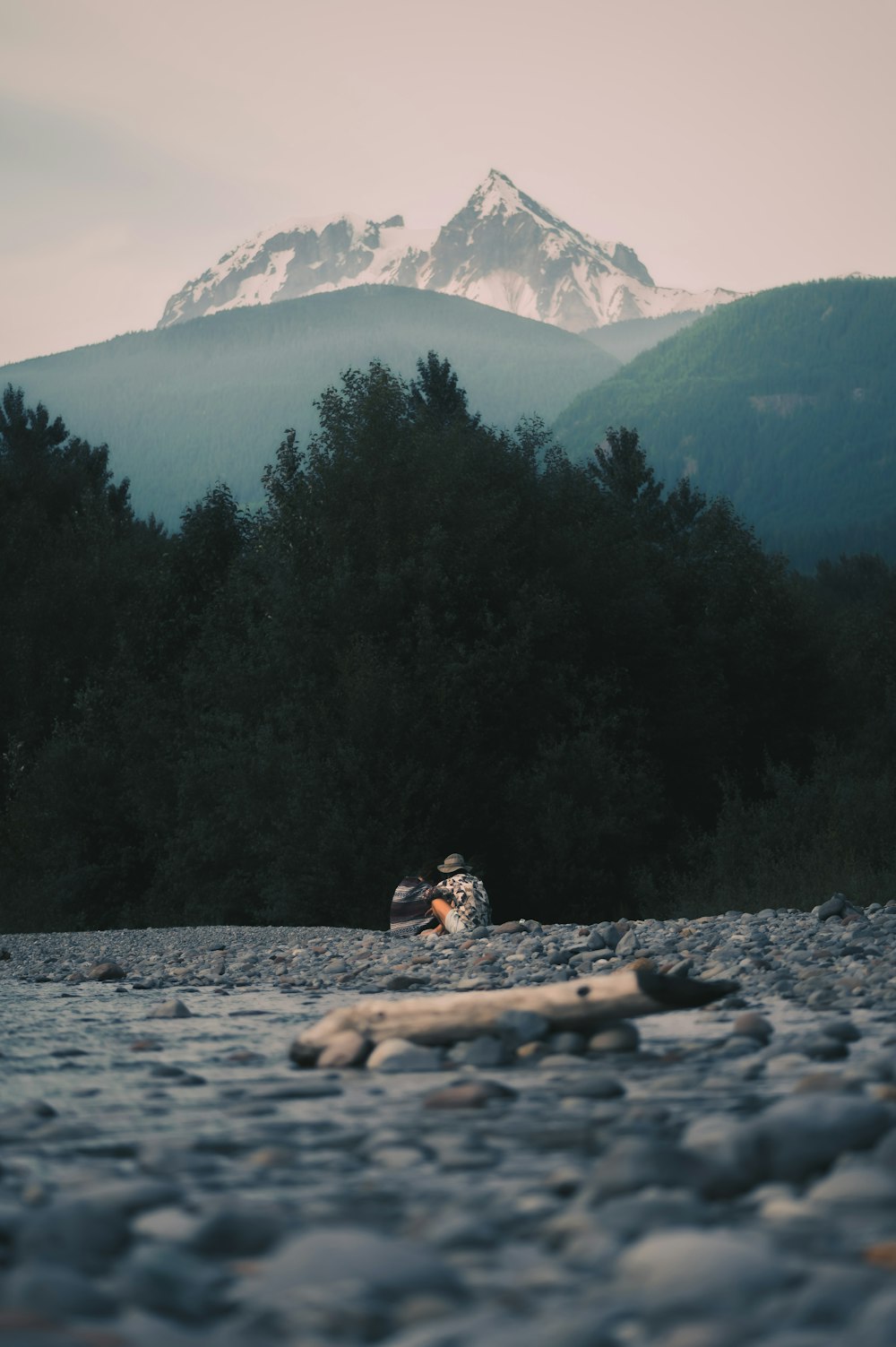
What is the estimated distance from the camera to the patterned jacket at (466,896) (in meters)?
13.2

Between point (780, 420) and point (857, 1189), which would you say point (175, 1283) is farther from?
point (780, 420)

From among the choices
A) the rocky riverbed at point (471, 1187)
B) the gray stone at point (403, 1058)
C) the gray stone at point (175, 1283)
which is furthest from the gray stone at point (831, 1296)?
the gray stone at point (403, 1058)

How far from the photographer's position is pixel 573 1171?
317cm

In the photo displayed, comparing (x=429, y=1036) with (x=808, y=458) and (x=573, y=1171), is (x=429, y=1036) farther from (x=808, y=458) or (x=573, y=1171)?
(x=808, y=458)

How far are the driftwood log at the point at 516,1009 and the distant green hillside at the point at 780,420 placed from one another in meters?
122

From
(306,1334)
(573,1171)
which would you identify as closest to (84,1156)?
(573,1171)

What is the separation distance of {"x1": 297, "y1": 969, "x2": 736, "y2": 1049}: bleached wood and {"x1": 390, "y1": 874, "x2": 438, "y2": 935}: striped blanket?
27.1 ft

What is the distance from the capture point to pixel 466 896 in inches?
527

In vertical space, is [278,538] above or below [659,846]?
above

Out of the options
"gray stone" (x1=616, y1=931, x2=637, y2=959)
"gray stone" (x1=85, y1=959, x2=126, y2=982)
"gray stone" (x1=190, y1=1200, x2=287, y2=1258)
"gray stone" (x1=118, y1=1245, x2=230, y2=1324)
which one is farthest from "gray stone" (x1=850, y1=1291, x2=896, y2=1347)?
"gray stone" (x1=85, y1=959, x2=126, y2=982)

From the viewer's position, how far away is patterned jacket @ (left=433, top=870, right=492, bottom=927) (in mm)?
13195

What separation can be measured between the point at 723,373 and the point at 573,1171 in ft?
636

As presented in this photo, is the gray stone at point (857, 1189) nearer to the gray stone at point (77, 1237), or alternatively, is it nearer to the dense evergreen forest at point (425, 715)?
the gray stone at point (77, 1237)

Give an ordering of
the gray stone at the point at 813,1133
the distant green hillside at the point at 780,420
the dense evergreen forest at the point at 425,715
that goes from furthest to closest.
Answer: the distant green hillside at the point at 780,420 → the dense evergreen forest at the point at 425,715 → the gray stone at the point at 813,1133
